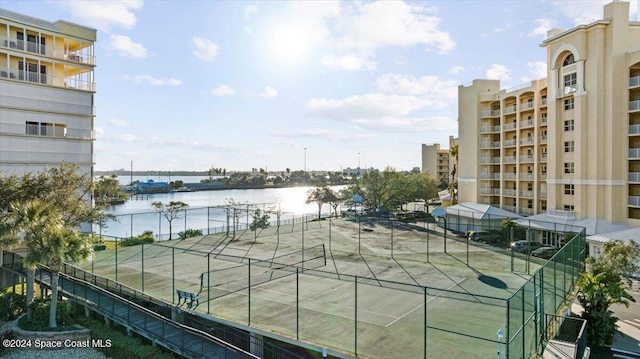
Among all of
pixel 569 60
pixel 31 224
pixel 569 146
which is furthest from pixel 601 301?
pixel 569 60

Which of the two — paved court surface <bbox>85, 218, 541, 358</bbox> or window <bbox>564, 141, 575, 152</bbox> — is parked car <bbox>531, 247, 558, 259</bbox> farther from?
window <bbox>564, 141, 575, 152</bbox>

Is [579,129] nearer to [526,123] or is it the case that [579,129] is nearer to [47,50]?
[526,123]

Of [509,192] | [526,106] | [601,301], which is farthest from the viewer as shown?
[509,192]

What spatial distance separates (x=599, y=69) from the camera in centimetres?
3862

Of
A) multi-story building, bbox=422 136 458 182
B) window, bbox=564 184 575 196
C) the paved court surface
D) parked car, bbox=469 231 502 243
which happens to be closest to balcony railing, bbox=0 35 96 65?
the paved court surface

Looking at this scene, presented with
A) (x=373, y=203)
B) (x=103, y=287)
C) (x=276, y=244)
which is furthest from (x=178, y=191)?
(x=103, y=287)

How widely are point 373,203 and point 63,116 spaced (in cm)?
3886

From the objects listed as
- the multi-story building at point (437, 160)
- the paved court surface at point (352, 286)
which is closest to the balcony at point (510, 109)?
the paved court surface at point (352, 286)

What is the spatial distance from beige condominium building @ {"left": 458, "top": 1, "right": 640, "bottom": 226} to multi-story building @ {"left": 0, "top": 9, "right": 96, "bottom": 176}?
47512mm

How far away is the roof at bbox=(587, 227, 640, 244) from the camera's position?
102 ft

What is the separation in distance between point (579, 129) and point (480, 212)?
12844 mm

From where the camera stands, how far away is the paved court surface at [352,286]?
1577cm

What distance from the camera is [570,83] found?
137 feet

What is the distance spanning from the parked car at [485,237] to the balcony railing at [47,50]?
4336 cm
